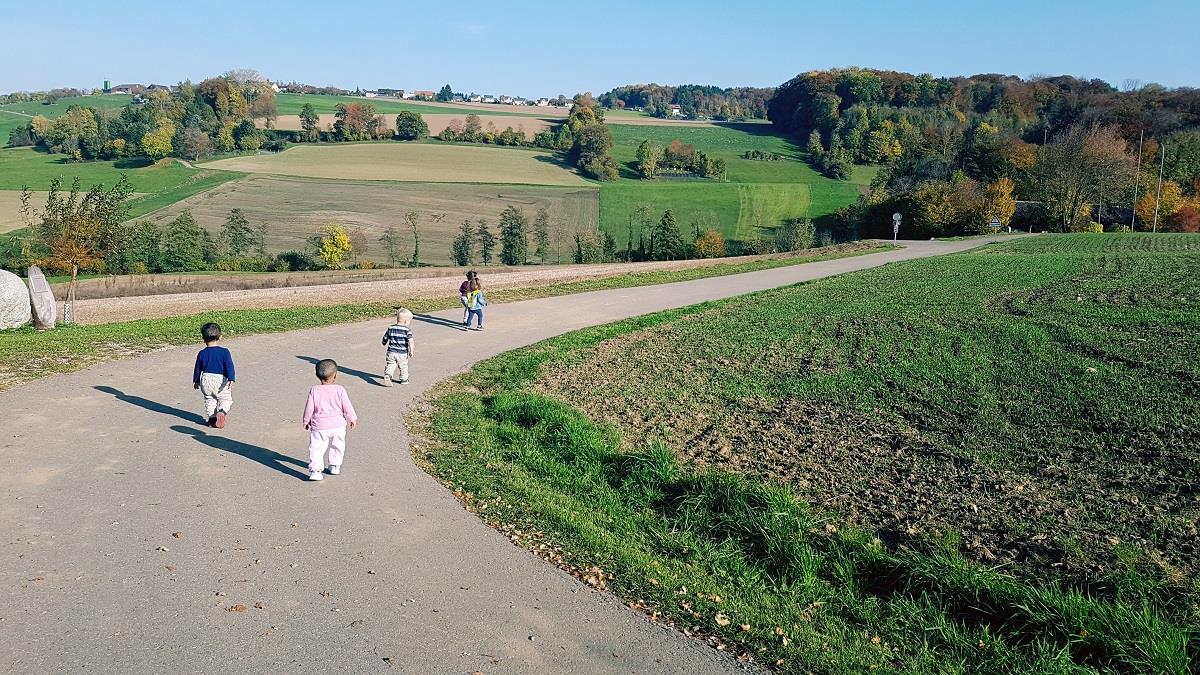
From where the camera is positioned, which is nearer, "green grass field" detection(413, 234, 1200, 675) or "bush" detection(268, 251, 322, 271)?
"green grass field" detection(413, 234, 1200, 675)

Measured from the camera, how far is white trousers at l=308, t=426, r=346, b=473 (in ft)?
31.1

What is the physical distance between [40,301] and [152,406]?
985 centimetres

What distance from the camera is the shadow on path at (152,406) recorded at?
11953 millimetres

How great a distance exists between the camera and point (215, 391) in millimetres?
11445

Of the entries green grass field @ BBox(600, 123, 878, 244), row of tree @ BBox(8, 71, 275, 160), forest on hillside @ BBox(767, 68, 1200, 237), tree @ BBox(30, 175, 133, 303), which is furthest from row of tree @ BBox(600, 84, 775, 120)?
tree @ BBox(30, 175, 133, 303)

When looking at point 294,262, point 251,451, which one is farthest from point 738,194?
point 251,451

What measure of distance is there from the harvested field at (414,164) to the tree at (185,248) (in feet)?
101

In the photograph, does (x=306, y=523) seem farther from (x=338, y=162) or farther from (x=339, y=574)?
(x=338, y=162)

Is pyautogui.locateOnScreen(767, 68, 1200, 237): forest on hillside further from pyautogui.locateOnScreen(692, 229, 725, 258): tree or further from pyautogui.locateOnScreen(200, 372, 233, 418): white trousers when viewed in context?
pyautogui.locateOnScreen(200, 372, 233, 418): white trousers

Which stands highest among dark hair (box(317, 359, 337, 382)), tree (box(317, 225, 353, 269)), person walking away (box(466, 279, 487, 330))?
dark hair (box(317, 359, 337, 382))

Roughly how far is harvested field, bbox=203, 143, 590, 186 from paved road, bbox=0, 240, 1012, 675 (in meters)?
81.1

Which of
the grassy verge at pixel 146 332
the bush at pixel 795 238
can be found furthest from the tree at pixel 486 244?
the grassy verge at pixel 146 332

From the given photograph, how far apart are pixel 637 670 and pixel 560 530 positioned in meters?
2.51

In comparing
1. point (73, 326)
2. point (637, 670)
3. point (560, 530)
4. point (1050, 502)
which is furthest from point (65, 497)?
point (73, 326)
